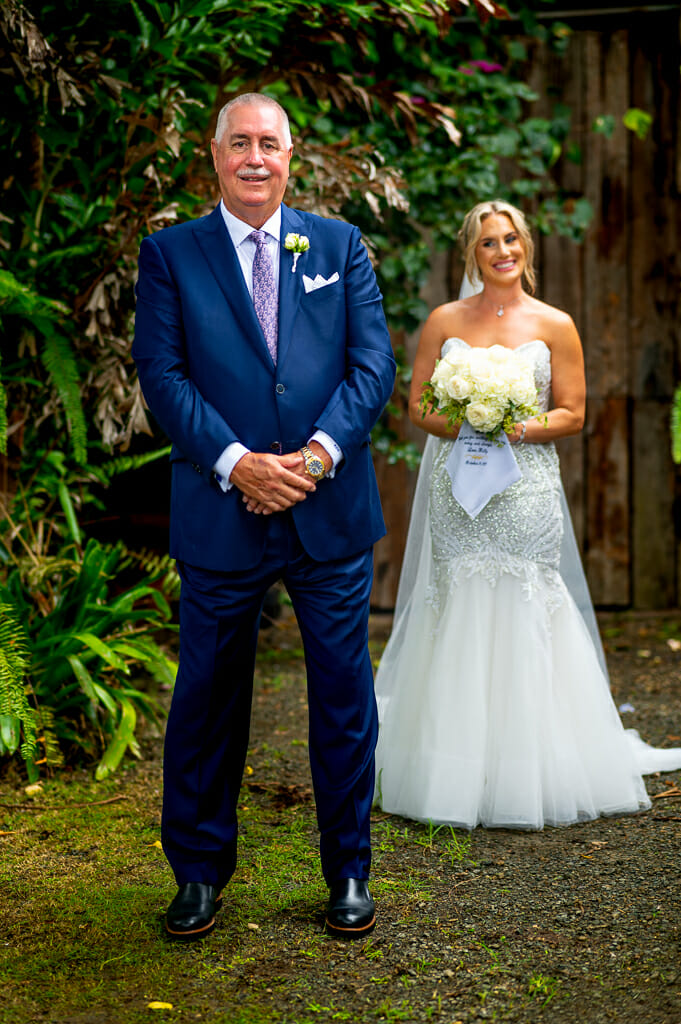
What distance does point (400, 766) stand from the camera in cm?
369

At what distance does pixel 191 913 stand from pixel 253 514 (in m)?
1.01

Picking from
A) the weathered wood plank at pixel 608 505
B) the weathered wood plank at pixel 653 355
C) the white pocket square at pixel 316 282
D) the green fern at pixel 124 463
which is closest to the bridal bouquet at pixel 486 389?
the white pocket square at pixel 316 282

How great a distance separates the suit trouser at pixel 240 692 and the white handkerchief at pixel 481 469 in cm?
103

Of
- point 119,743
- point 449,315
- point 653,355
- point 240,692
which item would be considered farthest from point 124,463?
point 653,355

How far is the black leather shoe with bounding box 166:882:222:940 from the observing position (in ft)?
8.73

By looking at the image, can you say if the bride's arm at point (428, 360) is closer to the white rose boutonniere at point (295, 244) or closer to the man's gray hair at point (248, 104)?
the white rose boutonniere at point (295, 244)

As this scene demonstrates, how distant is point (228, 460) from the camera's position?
2.55 metres

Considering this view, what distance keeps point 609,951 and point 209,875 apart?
1002 millimetres

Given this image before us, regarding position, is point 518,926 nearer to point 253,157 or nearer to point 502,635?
point 502,635

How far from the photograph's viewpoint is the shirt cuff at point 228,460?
8.36 feet

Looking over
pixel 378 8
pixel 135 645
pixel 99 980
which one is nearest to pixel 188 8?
pixel 378 8

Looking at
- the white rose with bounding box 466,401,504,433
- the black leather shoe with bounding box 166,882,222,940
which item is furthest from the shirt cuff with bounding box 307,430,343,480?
the black leather shoe with bounding box 166,882,222,940

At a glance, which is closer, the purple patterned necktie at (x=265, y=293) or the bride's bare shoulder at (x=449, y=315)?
the purple patterned necktie at (x=265, y=293)

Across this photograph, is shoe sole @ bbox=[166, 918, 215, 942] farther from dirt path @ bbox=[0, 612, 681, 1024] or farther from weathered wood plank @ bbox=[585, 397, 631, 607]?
weathered wood plank @ bbox=[585, 397, 631, 607]
